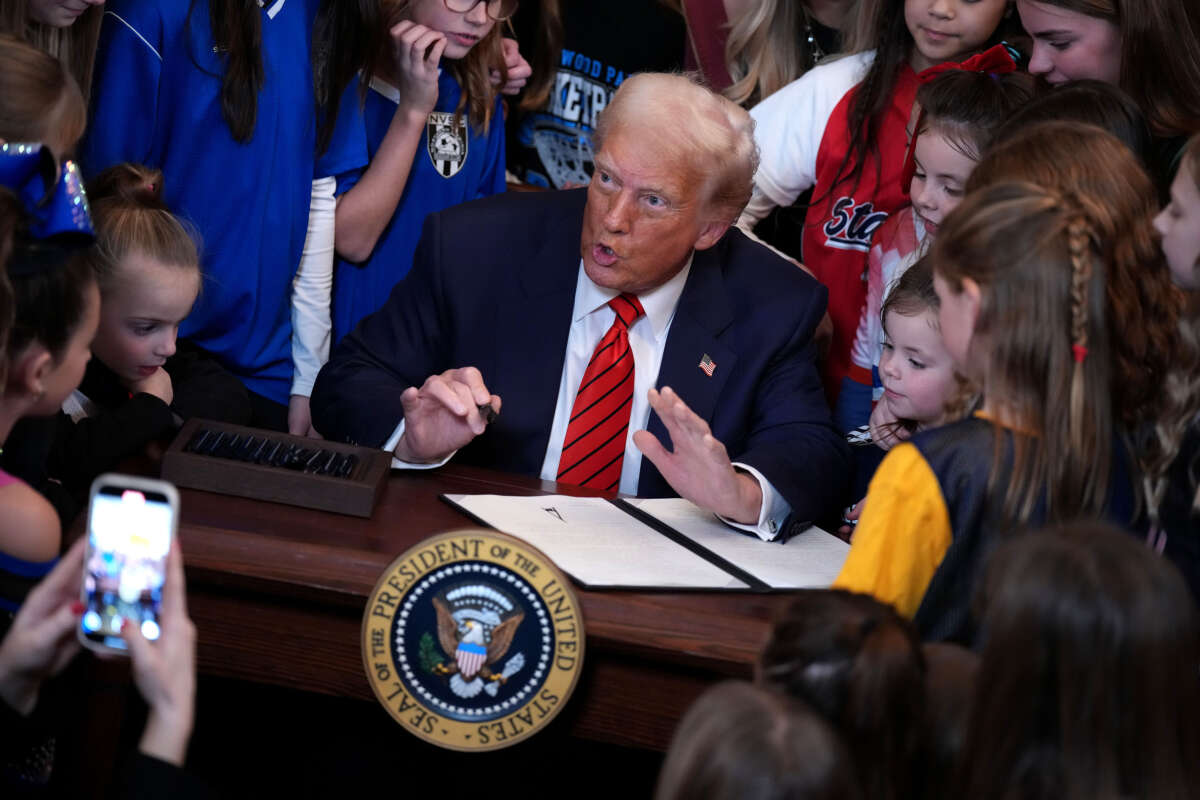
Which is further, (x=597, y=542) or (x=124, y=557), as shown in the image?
(x=597, y=542)

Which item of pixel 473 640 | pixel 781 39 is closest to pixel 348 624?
pixel 473 640

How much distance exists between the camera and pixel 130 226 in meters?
2.57

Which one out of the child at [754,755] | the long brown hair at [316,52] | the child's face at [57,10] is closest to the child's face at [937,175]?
the long brown hair at [316,52]

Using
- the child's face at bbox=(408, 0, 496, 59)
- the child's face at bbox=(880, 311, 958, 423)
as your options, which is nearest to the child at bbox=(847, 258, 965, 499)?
the child's face at bbox=(880, 311, 958, 423)

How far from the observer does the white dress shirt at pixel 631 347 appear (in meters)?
2.75

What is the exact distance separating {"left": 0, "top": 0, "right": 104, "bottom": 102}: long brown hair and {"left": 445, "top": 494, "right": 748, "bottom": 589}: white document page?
3.72ft

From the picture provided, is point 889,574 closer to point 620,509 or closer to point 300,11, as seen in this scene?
point 620,509

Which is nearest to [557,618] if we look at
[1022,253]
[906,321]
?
[1022,253]

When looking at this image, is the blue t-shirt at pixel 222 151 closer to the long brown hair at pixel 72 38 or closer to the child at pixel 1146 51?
the long brown hair at pixel 72 38

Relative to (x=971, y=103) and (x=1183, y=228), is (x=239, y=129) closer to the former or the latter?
(x=971, y=103)

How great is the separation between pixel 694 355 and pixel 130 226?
1.11m

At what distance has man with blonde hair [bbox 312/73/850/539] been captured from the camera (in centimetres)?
270

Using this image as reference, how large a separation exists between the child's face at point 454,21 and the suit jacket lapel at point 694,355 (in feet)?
2.83

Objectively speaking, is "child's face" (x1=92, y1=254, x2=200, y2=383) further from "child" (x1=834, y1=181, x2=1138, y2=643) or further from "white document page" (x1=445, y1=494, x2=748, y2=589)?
"child" (x1=834, y1=181, x2=1138, y2=643)
